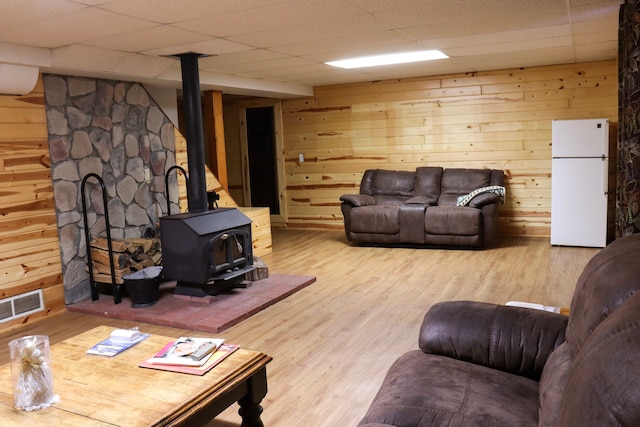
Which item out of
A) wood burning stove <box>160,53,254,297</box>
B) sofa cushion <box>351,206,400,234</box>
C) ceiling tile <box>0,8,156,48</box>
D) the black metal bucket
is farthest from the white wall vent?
sofa cushion <box>351,206,400,234</box>

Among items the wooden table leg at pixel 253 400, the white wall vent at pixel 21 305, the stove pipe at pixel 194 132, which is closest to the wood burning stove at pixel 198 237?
the stove pipe at pixel 194 132

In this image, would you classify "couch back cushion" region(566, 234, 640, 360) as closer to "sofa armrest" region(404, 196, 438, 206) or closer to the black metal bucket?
the black metal bucket

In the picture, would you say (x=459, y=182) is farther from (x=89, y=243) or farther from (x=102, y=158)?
(x=89, y=243)

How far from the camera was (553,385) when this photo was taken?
1760mm

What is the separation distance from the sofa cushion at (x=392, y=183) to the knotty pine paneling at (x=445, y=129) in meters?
0.36

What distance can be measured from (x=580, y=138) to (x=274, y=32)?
3843mm

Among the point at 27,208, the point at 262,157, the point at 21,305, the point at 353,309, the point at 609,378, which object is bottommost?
the point at 353,309

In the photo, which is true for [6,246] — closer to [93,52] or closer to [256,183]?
[93,52]

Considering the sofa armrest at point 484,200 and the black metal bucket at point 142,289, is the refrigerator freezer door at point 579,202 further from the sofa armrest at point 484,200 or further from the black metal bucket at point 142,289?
the black metal bucket at point 142,289

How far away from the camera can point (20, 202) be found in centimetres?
442

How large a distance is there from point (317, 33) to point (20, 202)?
8.79 feet

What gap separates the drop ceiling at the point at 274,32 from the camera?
3246mm

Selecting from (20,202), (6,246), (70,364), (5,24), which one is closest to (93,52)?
(5,24)

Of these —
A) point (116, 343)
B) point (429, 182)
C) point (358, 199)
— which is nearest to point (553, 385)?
point (116, 343)
